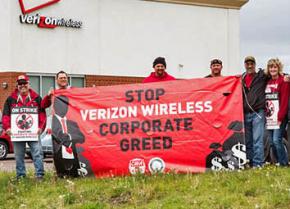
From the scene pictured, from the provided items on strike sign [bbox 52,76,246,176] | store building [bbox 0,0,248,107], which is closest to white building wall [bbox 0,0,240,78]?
store building [bbox 0,0,248,107]

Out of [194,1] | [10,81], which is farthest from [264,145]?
[194,1]

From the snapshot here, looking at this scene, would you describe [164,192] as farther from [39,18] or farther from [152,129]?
[39,18]

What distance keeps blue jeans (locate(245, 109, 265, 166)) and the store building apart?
20.4 m

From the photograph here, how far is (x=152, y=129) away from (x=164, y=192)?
1.86 metres

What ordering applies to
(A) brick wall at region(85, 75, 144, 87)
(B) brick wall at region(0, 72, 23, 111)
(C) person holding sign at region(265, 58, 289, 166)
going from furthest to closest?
(A) brick wall at region(85, 75, 144, 87) < (B) brick wall at region(0, 72, 23, 111) < (C) person holding sign at region(265, 58, 289, 166)

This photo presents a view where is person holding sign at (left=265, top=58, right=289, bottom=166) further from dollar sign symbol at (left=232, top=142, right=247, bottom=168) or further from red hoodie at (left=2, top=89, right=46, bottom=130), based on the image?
red hoodie at (left=2, top=89, right=46, bottom=130)

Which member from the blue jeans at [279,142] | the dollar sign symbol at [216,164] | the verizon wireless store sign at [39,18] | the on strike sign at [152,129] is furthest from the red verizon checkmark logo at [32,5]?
the dollar sign symbol at [216,164]

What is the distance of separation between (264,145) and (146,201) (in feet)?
10.5

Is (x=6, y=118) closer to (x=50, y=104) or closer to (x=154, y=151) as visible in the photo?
(x=50, y=104)

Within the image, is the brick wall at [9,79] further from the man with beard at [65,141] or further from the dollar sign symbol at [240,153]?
the dollar sign symbol at [240,153]

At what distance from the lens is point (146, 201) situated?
26.7ft

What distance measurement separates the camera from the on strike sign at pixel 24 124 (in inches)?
412

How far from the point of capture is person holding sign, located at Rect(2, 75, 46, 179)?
10484 mm

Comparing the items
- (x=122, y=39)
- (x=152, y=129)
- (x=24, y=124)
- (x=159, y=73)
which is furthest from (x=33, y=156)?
(x=122, y=39)
